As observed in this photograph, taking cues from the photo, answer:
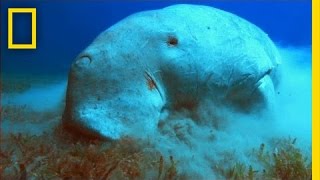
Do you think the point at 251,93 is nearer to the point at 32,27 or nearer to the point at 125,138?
the point at 125,138

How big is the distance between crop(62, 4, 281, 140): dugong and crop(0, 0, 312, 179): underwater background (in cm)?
4

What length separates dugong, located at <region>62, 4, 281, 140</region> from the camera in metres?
1.73

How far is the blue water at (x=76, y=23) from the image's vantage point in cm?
177

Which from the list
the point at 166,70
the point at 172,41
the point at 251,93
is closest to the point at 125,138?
the point at 166,70

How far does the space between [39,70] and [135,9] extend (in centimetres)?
46

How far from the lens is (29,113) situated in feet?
5.80

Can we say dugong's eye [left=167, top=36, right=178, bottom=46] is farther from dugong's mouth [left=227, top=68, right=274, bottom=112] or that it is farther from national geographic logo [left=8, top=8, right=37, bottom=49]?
national geographic logo [left=8, top=8, right=37, bottom=49]

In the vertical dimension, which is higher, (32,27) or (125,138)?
(32,27)

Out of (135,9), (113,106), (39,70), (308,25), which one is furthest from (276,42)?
(39,70)

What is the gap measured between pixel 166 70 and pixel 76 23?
16.2 inches

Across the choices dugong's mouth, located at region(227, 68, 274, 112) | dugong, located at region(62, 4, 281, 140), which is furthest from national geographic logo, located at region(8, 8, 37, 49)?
dugong's mouth, located at region(227, 68, 274, 112)

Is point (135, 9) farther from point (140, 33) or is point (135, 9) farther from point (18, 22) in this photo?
point (18, 22)

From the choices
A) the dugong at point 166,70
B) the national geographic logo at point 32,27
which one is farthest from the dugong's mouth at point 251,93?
the national geographic logo at point 32,27

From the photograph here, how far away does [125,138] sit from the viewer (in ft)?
5.64
